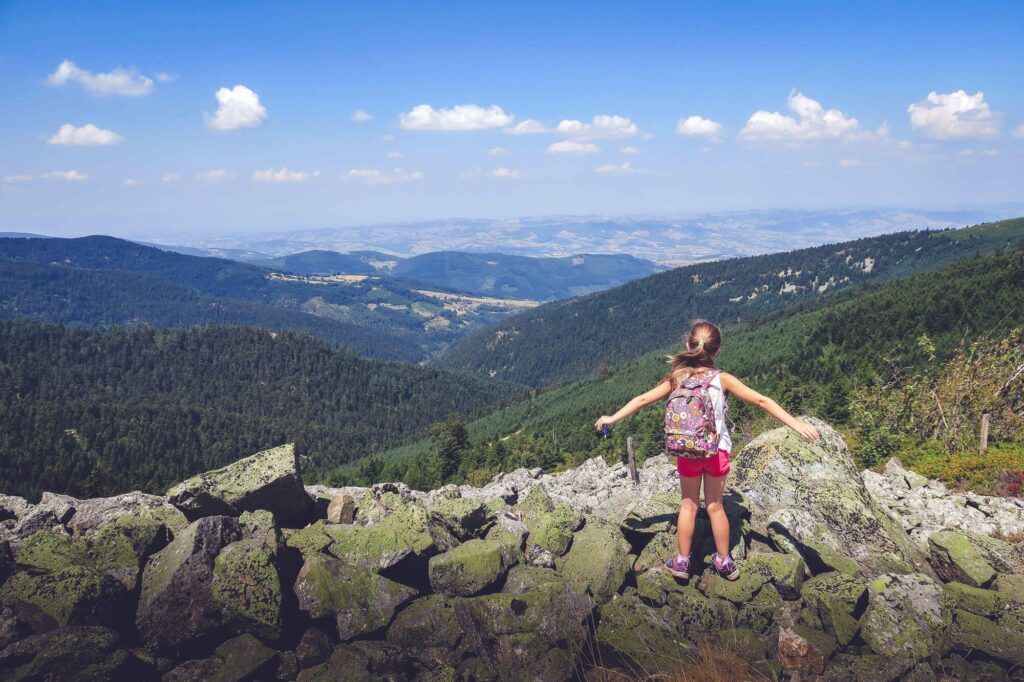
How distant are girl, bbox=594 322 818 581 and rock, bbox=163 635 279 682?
692 cm

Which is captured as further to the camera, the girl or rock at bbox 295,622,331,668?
the girl

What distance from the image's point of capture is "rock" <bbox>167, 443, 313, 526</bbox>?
12.6 meters

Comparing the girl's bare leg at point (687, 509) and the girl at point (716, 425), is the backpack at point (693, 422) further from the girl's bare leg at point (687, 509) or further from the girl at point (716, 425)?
the girl's bare leg at point (687, 509)

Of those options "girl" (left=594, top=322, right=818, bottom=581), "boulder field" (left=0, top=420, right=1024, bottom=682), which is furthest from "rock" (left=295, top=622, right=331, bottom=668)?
"girl" (left=594, top=322, right=818, bottom=581)

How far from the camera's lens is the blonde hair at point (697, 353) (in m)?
9.95

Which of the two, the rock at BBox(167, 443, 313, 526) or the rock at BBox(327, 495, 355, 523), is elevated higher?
the rock at BBox(167, 443, 313, 526)

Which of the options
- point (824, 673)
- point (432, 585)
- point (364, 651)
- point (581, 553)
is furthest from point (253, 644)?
point (824, 673)

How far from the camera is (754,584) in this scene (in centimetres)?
1034

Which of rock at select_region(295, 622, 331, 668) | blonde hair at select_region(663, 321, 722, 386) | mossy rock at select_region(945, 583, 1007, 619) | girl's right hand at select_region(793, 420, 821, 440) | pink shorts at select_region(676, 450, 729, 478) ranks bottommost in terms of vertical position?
rock at select_region(295, 622, 331, 668)

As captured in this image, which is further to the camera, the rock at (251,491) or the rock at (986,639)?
the rock at (251,491)

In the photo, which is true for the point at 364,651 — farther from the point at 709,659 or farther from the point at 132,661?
the point at 709,659

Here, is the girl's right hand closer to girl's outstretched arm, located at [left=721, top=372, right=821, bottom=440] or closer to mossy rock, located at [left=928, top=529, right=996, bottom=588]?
girl's outstretched arm, located at [left=721, top=372, right=821, bottom=440]

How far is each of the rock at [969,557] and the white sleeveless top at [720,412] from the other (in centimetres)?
615

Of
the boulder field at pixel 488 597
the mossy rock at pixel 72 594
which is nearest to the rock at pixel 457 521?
the boulder field at pixel 488 597
